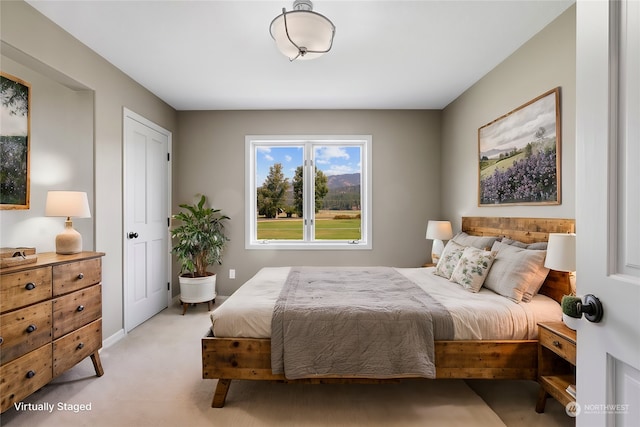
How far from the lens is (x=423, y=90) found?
364 cm

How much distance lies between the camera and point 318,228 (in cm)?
454

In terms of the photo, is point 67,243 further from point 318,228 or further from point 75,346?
point 318,228

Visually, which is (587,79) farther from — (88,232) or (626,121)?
(88,232)

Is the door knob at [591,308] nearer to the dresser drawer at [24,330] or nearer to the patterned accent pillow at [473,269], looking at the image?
the patterned accent pillow at [473,269]

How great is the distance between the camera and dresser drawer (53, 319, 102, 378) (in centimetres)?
204

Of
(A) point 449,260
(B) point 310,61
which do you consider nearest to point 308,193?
(B) point 310,61

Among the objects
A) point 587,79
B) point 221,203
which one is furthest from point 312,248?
point 587,79

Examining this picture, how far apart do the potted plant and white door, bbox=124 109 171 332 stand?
0.77 ft

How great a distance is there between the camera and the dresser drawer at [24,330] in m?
1.71

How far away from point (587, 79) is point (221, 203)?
161 inches

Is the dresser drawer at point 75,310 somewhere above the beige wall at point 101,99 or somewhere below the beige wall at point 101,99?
below

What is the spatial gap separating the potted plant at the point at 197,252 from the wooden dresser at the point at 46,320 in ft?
4.50

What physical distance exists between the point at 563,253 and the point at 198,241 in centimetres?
341

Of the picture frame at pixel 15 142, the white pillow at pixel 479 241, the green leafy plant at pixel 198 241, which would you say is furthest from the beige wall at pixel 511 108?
the picture frame at pixel 15 142
